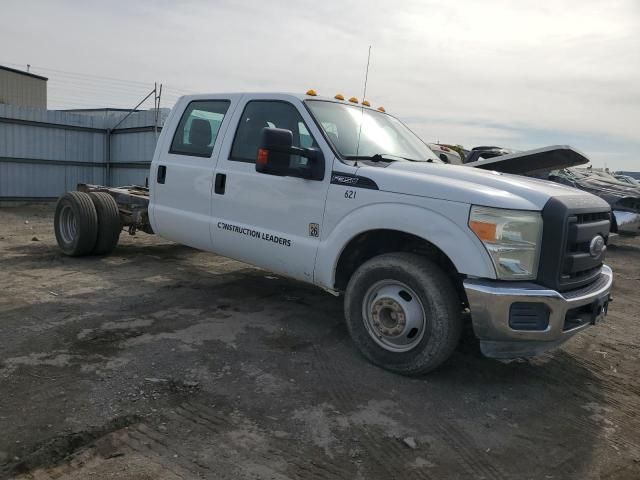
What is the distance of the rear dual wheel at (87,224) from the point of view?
283 inches

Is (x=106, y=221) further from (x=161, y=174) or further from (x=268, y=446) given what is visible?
(x=268, y=446)

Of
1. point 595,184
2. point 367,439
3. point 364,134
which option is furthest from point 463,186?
point 595,184

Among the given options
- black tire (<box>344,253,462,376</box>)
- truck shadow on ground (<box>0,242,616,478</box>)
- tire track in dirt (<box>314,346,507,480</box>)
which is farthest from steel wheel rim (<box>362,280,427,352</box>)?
tire track in dirt (<box>314,346,507,480</box>)

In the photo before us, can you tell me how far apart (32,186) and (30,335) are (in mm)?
12901

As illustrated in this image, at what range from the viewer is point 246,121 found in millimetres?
5109

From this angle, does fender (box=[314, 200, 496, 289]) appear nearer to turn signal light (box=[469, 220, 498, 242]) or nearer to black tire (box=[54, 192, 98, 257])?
turn signal light (box=[469, 220, 498, 242])

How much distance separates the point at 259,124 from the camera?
16.5 ft

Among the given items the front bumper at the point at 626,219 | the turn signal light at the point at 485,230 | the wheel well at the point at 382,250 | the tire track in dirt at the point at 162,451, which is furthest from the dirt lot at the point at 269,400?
the front bumper at the point at 626,219

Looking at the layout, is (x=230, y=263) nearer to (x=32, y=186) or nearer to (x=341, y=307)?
(x=341, y=307)

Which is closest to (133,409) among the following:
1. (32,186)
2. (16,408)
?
(16,408)

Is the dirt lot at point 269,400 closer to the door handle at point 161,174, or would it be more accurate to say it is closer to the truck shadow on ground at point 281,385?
the truck shadow on ground at point 281,385

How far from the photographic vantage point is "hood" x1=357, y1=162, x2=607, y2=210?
3459 millimetres

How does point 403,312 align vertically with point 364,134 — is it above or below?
below

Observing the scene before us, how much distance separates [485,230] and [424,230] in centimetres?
42
